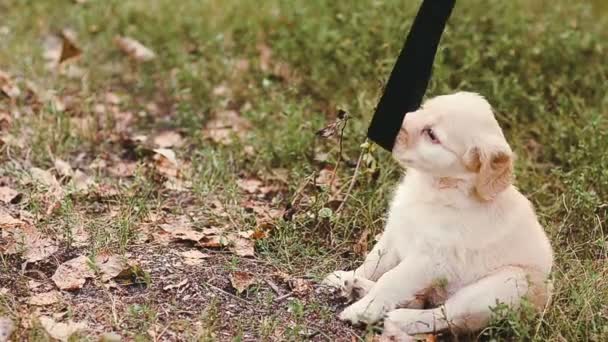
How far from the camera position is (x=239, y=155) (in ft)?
17.3

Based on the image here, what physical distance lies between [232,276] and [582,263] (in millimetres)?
1576

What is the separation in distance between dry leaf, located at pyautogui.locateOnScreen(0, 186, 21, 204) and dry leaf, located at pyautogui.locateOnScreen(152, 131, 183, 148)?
998 millimetres

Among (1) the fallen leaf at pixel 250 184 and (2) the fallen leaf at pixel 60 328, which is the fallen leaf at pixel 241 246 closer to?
(1) the fallen leaf at pixel 250 184

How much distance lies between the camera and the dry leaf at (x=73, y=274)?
154 inches

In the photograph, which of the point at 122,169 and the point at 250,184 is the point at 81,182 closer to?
the point at 122,169

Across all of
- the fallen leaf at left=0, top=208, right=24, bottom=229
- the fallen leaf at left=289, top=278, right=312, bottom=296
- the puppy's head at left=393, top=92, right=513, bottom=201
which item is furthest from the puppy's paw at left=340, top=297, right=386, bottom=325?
the fallen leaf at left=0, top=208, right=24, bottom=229

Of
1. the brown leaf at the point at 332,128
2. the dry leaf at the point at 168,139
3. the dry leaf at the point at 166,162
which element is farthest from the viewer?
the dry leaf at the point at 168,139

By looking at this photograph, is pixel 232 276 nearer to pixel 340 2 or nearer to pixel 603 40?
pixel 340 2

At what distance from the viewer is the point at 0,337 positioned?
3.44 m

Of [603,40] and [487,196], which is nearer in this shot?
[487,196]

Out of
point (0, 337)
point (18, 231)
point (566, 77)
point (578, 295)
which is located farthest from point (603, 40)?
point (0, 337)

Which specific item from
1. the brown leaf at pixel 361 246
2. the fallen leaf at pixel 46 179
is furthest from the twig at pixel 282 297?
the fallen leaf at pixel 46 179

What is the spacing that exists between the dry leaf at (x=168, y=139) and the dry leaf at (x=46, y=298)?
1.76 meters

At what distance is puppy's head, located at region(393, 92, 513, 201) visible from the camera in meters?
3.59
